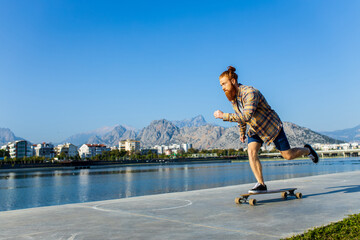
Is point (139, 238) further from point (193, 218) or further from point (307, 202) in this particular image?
point (307, 202)

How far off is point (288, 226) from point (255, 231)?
1.62 feet

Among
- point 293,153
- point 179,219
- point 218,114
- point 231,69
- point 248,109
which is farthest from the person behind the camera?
point 293,153

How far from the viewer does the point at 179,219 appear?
474 centimetres

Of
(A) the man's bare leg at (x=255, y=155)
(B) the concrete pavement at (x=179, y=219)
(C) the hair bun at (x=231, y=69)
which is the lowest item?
(B) the concrete pavement at (x=179, y=219)

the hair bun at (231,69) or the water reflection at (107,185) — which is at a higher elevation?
the hair bun at (231,69)

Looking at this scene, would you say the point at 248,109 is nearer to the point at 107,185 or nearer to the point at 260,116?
the point at 260,116

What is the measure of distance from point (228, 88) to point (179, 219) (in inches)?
100

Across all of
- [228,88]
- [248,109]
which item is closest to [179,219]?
[248,109]

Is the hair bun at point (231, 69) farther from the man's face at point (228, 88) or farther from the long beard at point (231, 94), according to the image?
the long beard at point (231, 94)

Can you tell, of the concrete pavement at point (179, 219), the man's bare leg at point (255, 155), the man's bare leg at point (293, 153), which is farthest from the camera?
the man's bare leg at point (255, 155)

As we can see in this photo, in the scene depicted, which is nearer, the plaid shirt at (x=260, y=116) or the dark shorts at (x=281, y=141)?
the plaid shirt at (x=260, y=116)

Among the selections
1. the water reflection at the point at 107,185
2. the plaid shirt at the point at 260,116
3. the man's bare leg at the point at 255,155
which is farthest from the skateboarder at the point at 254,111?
the water reflection at the point at 107,185

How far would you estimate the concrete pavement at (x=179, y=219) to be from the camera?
12.7 ft

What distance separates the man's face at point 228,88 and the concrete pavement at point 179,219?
6.39 ft
